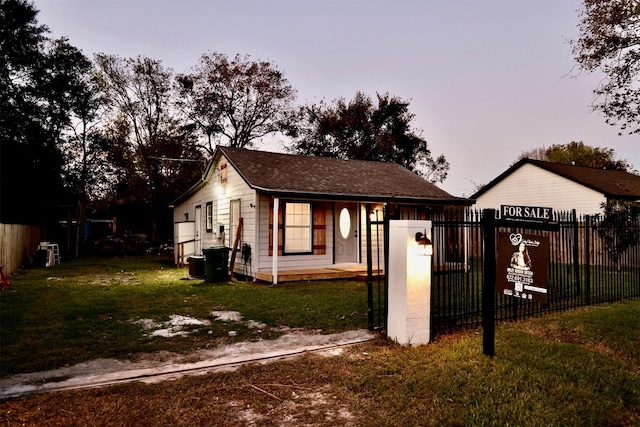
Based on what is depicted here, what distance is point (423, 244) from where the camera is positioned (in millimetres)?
5160

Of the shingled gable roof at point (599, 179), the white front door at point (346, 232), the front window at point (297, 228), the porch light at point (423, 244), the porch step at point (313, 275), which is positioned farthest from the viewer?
the shingled gable roof at point (599, 179)

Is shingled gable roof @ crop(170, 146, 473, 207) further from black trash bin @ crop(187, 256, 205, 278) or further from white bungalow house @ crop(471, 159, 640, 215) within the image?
white bungalow house @ crop(471, 159, 640, 215)

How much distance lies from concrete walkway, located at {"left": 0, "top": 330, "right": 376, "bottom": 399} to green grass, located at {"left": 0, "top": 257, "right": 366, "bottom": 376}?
0.31 m

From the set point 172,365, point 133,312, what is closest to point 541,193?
point 133,312

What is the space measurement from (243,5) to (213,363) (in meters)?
12.8

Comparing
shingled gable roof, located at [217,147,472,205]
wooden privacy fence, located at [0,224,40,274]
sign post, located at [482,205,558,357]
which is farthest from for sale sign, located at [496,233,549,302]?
wooden privacy fence, located at [0,224,40,274]

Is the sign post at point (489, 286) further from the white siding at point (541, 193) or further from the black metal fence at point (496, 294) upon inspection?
the white siding at point (541, 193)

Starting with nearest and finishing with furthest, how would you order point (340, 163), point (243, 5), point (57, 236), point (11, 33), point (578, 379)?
1. point (578, 379)
2. point (243, 5)
3. point (340, 163)
4. point (11, 33)
5. point (57, 236)

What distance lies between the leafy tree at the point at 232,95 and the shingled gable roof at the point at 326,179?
15.4m

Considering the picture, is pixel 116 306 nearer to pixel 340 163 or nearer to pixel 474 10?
pixel 340 163

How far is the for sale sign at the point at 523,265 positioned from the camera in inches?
185

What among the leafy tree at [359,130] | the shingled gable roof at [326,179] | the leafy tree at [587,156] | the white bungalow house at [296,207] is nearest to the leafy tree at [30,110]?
the shingled gable roof at [326,179]

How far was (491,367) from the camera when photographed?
4.27 meters

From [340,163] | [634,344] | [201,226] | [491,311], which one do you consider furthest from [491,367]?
[201,226]
